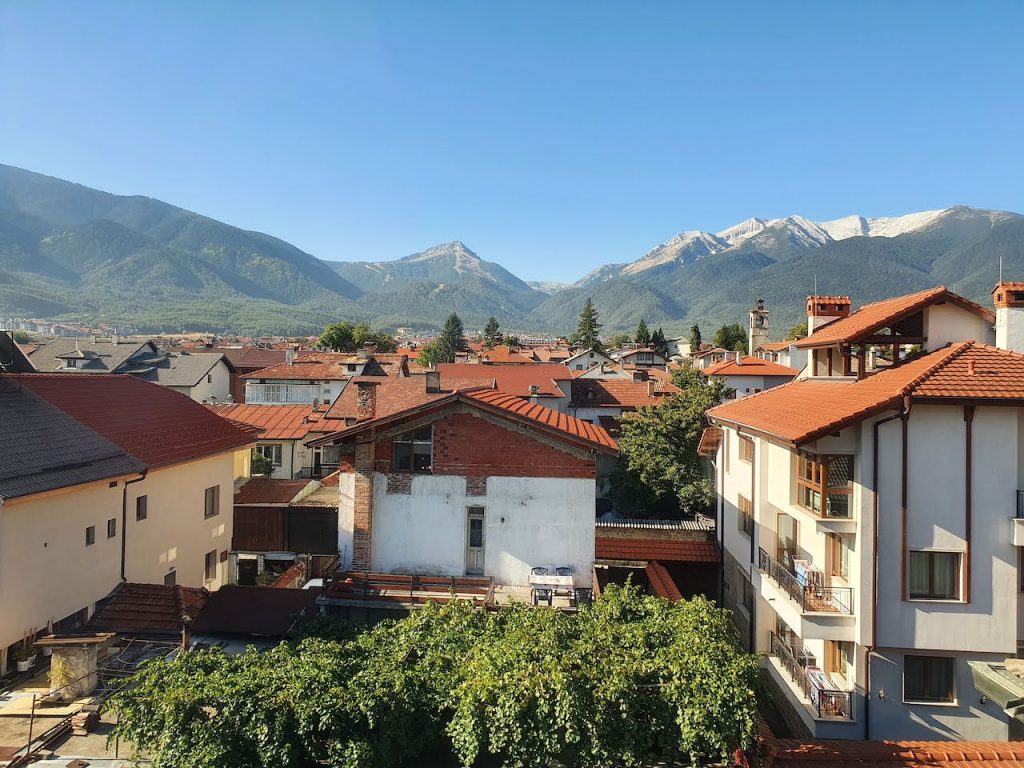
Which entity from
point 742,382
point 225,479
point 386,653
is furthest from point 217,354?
point 386,653

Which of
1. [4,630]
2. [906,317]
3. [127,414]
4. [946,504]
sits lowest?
[4,630]

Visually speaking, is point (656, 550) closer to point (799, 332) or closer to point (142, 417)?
point (142, 417)

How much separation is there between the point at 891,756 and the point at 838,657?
4872 mm

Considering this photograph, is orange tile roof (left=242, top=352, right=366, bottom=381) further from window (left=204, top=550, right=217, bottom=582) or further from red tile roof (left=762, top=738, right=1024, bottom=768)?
red tile roof (left=762, top=738, right=1024, bottom=768)

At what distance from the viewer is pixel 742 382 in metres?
59.5

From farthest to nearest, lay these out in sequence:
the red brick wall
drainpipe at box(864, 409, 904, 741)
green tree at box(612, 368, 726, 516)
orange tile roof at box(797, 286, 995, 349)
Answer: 1. green tree at box(612, 368, 726, 516)
2. the red brick wall
3. orange tile roof at box(797, 286, 995, 349)
4. drainpipe at box(864, 409, 904, 741)

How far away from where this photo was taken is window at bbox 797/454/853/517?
13023mm

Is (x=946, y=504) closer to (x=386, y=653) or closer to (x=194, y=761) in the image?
(x=386, y=653)

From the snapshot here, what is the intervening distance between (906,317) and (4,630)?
→ 2124 cm

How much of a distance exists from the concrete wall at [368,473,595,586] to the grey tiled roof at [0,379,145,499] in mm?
6986

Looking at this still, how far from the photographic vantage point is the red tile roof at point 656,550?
865 inches

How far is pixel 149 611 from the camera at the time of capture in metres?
13.8

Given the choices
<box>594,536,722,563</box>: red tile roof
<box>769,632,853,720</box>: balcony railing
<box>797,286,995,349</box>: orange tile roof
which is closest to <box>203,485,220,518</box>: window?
<box>594,536,722,563</box>: red tile roof

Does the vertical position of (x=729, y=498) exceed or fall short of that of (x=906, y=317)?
it falls short
